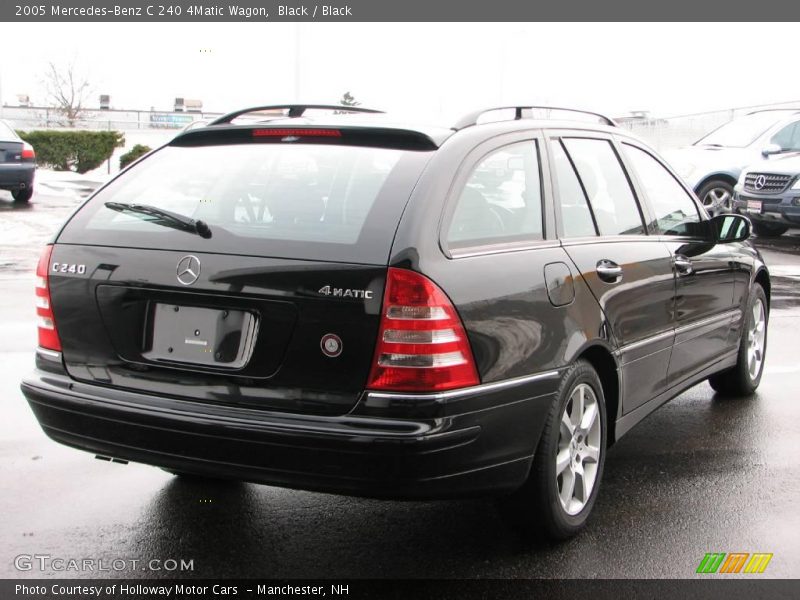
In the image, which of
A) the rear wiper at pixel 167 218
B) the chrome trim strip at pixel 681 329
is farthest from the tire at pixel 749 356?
the rear wiper at pixel 167 218

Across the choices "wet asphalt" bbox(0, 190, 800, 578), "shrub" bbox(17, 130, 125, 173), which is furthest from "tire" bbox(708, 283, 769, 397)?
"shrub" bbox(17, 130, 125, 173)

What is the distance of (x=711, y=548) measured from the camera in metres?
3.88

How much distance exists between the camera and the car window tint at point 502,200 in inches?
140

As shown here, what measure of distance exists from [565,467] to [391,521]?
2.49 ft

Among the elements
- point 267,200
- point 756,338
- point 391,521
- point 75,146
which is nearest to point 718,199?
point 756,338

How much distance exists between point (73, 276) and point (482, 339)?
154cm

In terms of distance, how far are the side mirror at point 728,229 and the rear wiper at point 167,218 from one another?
2974 mm

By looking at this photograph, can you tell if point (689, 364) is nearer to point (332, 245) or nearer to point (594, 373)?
point (594, 373)

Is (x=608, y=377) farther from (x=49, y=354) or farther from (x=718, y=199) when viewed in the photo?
(x=718, y=199)

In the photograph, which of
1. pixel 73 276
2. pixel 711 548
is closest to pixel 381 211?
pixel 73 276

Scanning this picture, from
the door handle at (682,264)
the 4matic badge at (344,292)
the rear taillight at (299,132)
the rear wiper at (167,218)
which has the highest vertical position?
the rear taillight at (299,132)

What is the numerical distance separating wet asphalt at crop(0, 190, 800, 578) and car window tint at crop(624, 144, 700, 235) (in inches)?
46.2

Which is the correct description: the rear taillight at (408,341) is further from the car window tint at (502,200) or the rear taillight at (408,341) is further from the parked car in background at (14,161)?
the parked car in background at (14,161)

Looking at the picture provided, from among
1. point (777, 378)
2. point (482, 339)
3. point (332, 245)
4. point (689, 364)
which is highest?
point (332, 245)
